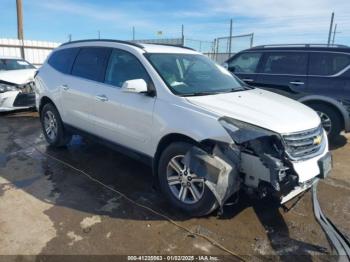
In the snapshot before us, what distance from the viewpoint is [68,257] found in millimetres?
2744

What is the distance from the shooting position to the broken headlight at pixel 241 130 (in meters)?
2.91

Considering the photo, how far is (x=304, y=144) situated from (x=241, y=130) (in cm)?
77

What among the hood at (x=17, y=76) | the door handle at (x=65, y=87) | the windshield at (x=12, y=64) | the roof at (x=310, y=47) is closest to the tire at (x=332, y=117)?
the roof at (x=310, y=47)

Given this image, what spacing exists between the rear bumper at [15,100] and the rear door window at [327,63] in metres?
7.05

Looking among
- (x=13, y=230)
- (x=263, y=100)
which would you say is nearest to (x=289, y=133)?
(x=263, y=100)

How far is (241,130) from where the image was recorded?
9.71 feet

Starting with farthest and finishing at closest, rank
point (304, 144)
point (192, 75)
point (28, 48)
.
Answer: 1. point (28, 48)
2. point (192, 75)
3. point (304, 144)

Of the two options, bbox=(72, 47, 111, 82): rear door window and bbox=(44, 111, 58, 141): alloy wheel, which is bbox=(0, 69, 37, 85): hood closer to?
bbox=(44, 111, 58, 141): alloy wheel

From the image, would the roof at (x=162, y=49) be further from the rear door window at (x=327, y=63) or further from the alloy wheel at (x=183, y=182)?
the rear door window at (x=327, y=63)

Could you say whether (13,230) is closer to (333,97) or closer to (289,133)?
(289,133)

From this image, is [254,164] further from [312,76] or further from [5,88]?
[5,88]

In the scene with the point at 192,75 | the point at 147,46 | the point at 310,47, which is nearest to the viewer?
the point at 192,75

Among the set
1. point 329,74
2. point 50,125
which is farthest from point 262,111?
point 50,125

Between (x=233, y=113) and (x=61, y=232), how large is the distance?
2120mm
